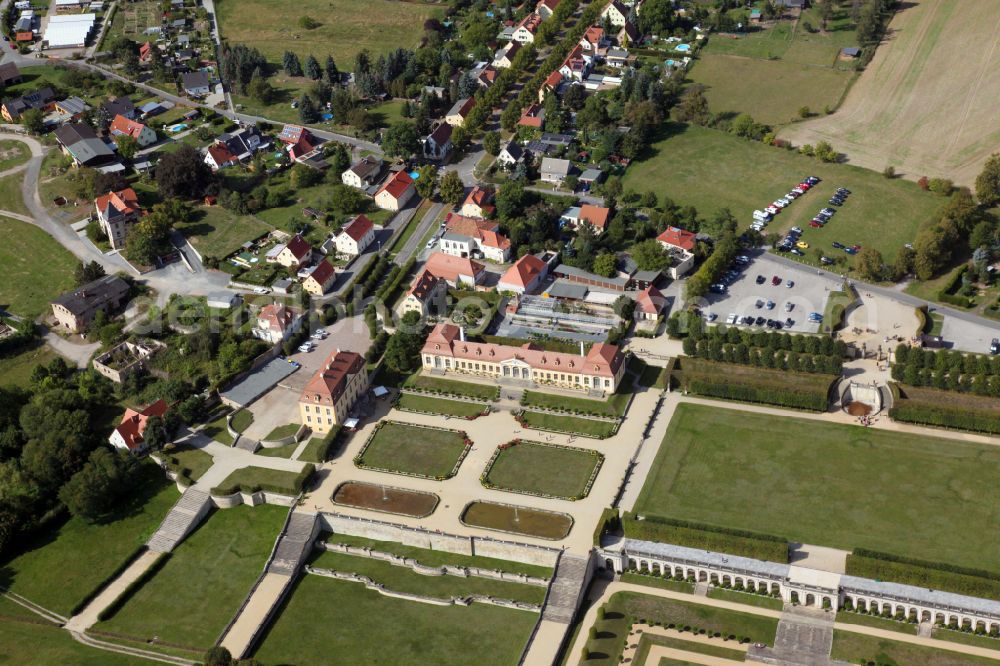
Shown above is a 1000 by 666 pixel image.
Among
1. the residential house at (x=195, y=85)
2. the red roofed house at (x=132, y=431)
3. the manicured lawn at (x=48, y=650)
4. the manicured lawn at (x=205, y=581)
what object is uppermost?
the residential house at (x=195, y=85)

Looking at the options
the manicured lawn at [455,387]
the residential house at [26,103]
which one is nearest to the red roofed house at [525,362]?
the manicured lawn at [455,387]

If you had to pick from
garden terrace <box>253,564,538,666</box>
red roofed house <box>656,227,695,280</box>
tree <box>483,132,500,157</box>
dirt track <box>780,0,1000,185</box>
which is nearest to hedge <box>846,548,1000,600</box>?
garden terrace <box>253,564,538,666</box>

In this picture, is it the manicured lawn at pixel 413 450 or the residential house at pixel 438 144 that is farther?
the residential house at pixel 438 144

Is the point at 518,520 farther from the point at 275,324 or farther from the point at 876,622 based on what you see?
the point at 275,324

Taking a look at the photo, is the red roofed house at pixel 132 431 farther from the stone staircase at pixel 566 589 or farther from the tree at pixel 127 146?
the tree at pixel 127 146

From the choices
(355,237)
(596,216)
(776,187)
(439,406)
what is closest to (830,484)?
(439,406)
